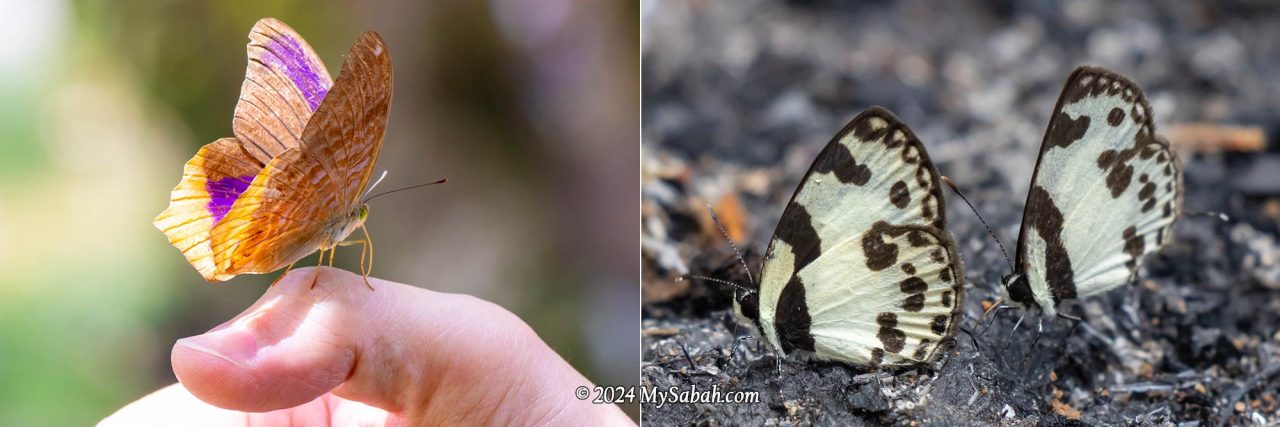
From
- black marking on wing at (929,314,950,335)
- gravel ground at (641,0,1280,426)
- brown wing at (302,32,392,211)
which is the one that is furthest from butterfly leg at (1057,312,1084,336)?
brown wing at (302,32,392,211)

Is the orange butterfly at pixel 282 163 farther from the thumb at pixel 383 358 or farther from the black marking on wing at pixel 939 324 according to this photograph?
the black marking on wing at pixel 939 324

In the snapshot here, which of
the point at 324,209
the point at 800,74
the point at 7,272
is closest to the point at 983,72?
the point at 800,74

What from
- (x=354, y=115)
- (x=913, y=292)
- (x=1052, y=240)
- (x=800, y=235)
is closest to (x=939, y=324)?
(x=913, y=292)

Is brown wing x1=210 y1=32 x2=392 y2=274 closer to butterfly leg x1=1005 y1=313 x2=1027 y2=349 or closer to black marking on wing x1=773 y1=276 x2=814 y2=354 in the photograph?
black marking on wing x1=773 y1=276 x2=814 y2=354

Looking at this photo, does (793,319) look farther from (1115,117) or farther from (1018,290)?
A: (1115,117)

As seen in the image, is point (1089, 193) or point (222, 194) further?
point (1089, 193)

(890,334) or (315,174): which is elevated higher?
(315,174)

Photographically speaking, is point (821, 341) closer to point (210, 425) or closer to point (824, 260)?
point (824, 260)

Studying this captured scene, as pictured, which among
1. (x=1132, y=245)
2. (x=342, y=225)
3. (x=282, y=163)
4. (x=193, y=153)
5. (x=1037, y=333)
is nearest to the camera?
(x=282, y=163)
